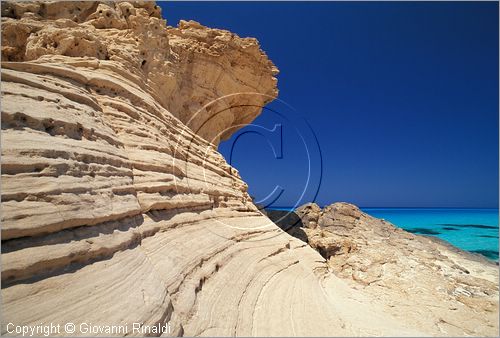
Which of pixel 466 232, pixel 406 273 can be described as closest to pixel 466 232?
pixel 466 232

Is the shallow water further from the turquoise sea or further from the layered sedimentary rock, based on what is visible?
the layered sedimentary rock

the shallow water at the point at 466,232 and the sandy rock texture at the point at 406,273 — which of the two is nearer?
the sandy rock texture at the point at 406,273

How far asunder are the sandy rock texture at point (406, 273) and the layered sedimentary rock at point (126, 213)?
2.17 feet

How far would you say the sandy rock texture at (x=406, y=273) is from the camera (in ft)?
24.3

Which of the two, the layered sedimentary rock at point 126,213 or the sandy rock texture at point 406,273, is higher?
the layered sedimentary rock at point 126,213

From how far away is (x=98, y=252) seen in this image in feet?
11.1

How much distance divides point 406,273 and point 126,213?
1228 centimetres

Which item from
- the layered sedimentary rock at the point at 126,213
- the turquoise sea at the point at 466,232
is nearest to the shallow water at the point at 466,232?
the turquoise sea at the point at 466,232

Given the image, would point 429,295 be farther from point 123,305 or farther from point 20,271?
point 20,271

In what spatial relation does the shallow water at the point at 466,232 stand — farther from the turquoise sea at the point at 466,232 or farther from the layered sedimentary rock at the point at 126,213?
the layered sedimentary rock at the point at 126,213

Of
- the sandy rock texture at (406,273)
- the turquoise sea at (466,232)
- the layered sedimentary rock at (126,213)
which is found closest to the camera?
the layered sedimentary rock at (126,213)

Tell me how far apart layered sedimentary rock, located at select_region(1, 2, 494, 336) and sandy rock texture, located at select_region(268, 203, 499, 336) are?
663mm

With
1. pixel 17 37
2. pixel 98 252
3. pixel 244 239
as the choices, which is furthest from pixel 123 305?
pixel 17 37

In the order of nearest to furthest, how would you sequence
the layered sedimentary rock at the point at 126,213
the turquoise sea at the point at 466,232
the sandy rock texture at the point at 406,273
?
the layered sedimentary rock at the point at 126,213, the sandy rock texture at the point at 406,273, the turquoise sea at the point at 466,232
